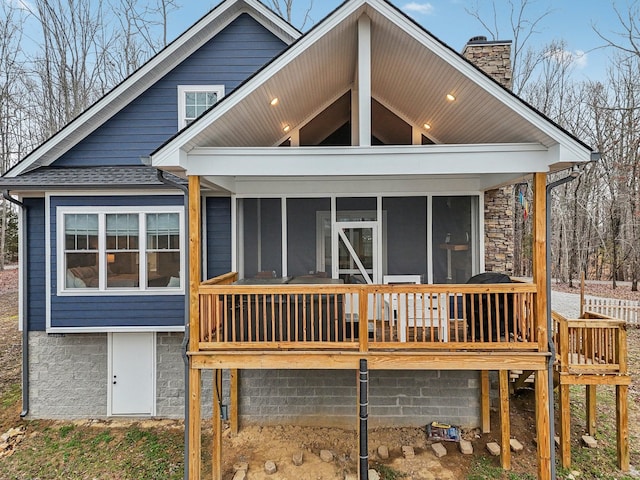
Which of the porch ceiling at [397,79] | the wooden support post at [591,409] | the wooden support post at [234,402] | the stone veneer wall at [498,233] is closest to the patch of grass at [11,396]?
the wooden support post at [234,402]

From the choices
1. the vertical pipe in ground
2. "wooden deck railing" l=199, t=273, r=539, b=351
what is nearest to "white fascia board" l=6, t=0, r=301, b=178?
"wooden deck railing" l=199, t=273, r=539, b=351

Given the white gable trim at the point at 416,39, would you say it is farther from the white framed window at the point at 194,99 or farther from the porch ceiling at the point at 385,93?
the white framed window at the point at 194,99

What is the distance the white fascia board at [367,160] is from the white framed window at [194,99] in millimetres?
3418

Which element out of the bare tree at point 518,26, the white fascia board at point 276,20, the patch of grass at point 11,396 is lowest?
the patch of grass at point 11,396

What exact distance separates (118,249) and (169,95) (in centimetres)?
335

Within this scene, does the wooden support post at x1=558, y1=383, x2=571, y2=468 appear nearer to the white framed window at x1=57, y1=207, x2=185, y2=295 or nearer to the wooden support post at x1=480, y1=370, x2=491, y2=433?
the wooden support post at x1=480, y1=370, x2=491, y2=433

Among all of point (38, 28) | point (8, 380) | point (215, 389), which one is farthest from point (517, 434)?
point (38, 28)

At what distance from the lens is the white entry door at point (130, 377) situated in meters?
7.75

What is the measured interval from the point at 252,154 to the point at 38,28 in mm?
18081

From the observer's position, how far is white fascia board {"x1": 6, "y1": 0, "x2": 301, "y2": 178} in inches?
300

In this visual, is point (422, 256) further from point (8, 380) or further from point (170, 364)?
point (8, 380)

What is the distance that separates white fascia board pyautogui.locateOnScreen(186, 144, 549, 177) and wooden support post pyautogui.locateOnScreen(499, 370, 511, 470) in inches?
147

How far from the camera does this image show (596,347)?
21.5 ft

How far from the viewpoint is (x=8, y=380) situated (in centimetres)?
927
